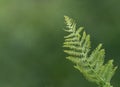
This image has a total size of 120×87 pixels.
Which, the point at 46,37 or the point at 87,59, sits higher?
the point at 46,37

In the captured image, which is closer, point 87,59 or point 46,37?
point 87,59

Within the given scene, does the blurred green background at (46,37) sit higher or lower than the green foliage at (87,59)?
higher

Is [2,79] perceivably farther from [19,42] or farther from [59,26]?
[59,26]

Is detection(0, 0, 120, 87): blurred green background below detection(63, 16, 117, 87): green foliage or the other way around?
the other way around

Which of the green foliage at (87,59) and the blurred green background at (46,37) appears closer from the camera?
the green foliage at (87,59)

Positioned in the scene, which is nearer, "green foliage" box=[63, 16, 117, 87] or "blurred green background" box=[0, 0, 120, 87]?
"green foliage" box=[63, 16, 117, 87]
